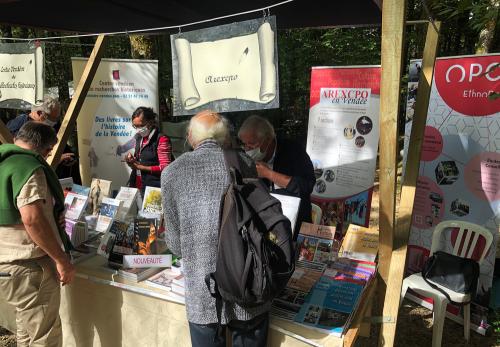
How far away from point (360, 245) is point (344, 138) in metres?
1.94

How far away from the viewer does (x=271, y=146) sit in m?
2.62

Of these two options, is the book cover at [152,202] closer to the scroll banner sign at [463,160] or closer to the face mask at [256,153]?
the face mask at [256,153]

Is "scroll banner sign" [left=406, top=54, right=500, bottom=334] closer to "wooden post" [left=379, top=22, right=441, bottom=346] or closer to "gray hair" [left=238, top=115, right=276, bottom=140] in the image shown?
"wooden post" [left=379, top=22, right=441, bottom=346]

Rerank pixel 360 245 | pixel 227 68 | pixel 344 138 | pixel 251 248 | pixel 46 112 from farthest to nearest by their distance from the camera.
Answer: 1. pixel 344 138
2. pixel 46 112
3. pixel 360 245
4. pixel 227 68
5. pixel 251 248

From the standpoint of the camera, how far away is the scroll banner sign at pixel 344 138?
12.2ft

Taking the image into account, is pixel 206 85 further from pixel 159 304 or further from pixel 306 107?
pixel 306 107

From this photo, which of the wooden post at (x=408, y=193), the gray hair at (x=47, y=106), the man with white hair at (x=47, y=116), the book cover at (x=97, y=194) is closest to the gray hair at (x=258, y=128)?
the wooden post at (x=408, y=193)

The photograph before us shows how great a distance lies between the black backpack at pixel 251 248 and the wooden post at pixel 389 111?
0.56m

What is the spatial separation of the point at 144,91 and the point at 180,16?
45.9 inches

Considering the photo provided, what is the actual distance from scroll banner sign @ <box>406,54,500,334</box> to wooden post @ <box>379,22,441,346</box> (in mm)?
1140

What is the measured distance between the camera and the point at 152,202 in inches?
100.0

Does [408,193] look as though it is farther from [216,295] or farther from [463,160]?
[463,160]

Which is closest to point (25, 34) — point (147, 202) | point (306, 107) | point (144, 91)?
point (306, 107)

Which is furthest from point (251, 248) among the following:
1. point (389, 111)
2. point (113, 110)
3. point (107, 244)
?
point (113, 110)
